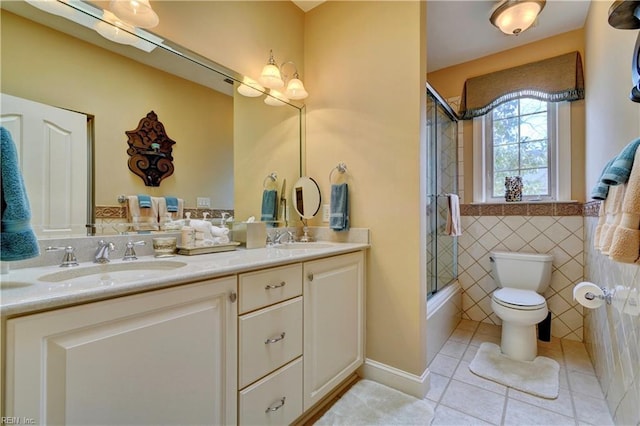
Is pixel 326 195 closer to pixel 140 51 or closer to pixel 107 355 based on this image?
pixel 140 51

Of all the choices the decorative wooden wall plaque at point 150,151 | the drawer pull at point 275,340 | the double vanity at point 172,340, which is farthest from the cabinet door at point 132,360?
the decorative wooden wall plaque at point 150,151

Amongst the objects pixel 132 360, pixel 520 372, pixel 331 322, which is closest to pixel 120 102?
pixel 132 360

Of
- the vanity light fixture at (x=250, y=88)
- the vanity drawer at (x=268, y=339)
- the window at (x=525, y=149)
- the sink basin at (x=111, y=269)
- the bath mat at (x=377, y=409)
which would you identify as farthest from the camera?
the window at (x=525, y=149)

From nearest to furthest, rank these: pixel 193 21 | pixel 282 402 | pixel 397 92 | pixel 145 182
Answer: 1. pixel 282 402
2. pixel 145 182
3. pixel 193 21
4. pixel 397 92

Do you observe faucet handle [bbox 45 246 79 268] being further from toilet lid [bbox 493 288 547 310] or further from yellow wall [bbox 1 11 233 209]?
toilet lid [bbox 493 288 547 310]

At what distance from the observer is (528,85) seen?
248cm

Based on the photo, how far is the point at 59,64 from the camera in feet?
3.74

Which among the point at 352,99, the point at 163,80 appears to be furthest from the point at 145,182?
the point at 352,99

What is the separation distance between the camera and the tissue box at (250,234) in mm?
1684

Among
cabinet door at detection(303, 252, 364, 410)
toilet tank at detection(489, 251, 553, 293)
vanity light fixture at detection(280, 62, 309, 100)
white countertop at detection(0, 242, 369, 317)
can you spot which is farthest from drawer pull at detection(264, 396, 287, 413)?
toilet tank at detection(489, 251, 553, 293)

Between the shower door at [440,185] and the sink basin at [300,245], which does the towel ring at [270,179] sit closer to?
the sink basin at [300,245]

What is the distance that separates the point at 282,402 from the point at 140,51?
180cm

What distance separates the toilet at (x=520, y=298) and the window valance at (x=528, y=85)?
137 centimetres

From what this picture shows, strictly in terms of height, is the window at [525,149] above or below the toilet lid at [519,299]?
above
